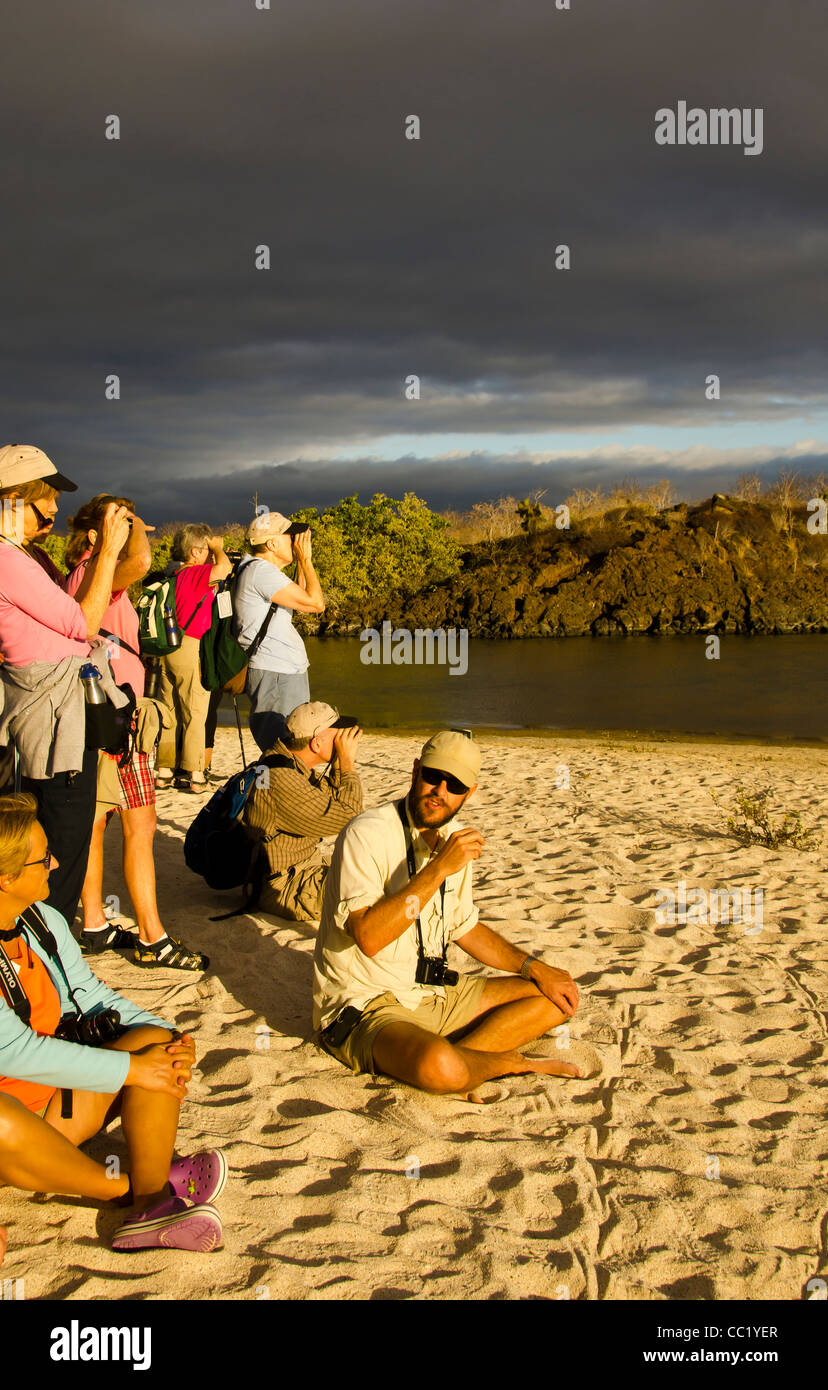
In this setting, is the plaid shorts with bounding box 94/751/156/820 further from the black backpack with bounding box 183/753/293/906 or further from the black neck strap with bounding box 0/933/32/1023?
the black neck strap with bounding box 0/933/32/1023

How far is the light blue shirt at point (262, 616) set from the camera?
16.7 feet

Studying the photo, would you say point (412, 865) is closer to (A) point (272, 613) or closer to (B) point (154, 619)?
(A) point (272, 613)

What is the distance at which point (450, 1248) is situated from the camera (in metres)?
2.59

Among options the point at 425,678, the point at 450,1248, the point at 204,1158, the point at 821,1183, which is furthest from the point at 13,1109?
the point at 425,678

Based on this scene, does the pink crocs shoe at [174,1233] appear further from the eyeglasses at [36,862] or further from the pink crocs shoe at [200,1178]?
the eyeglasses at [36,862]

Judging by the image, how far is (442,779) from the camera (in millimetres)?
3270

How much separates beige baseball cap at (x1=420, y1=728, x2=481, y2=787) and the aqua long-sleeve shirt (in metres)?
1.17

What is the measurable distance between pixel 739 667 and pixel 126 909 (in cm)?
2837

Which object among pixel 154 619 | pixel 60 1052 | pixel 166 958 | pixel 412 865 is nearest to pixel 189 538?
pixel 154 619

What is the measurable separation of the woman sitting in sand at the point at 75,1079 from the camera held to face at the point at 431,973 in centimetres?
99

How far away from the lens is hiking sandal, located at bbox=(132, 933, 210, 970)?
4375mm

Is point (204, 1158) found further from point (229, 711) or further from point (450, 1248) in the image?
point (229, 711)

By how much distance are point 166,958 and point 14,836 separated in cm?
204

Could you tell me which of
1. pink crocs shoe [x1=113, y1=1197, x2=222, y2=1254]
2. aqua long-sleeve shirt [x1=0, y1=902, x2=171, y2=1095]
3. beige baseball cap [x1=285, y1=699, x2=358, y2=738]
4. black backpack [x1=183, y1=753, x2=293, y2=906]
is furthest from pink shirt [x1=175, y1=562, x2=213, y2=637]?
pink crocs shoe [x1=113, y1=1197, x2=222, y2=1254]
